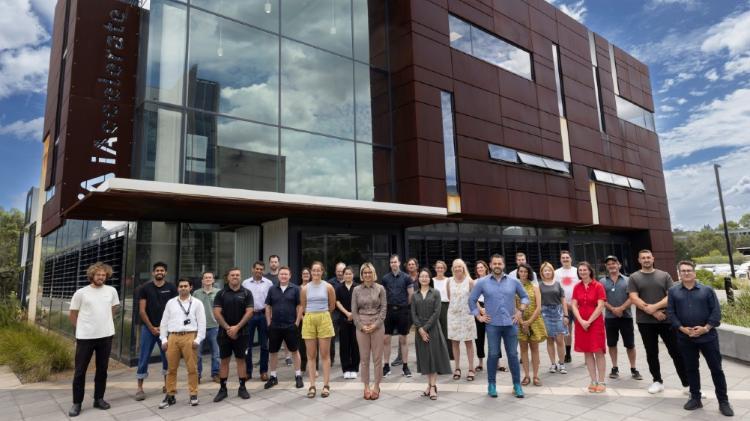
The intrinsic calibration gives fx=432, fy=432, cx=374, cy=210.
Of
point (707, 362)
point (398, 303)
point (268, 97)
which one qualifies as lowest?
point (707, 362)

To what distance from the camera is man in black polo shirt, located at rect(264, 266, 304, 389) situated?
6590mm

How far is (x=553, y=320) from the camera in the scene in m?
6.95

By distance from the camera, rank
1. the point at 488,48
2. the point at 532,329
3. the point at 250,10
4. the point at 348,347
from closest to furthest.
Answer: the point at 532,329 → the point at 348,347 → the point at 250,10 → the point at 488,48

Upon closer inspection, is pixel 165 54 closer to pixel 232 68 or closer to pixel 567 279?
pixel 232 68

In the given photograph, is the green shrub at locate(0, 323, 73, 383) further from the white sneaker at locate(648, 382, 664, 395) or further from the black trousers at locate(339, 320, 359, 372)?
the white sneaker at locate(648, 382, 664, 395)

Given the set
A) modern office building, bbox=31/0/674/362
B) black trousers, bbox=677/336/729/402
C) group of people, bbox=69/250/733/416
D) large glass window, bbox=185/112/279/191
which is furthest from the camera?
large glass window, bbox=185/112/279/191

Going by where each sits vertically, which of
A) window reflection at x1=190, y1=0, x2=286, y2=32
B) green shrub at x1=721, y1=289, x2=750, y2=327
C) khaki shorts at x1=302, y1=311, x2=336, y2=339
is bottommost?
green shrub at x1=721, y1=289, x2=750, y2=327

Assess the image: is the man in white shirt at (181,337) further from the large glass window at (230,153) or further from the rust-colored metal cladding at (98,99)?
the rust-colored metal cladding at (98,99)

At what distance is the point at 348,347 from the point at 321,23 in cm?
921

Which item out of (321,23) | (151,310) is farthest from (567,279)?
(321,23)

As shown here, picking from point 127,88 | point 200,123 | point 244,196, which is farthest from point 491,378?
point 127,88

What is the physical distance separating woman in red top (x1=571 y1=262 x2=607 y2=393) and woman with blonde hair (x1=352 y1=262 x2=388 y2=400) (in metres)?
2.73

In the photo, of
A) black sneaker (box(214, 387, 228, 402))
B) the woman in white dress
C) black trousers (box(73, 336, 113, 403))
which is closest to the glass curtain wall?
black trousers (box(73, 336, 113, 403))

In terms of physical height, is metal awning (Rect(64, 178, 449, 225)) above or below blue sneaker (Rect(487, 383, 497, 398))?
above
